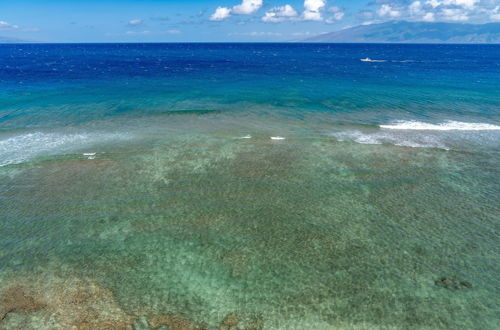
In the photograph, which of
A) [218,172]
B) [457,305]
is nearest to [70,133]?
[218,172]

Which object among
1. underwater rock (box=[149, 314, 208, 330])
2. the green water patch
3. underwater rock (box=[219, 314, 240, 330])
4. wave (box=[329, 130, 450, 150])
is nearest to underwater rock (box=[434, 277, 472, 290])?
the green water patch

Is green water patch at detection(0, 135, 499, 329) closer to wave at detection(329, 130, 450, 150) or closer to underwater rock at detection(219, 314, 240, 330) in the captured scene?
underwater rock at detection(219, 314, 240, 330)

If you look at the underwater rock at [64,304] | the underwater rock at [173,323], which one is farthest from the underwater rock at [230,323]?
the underwater rock at [64,304]

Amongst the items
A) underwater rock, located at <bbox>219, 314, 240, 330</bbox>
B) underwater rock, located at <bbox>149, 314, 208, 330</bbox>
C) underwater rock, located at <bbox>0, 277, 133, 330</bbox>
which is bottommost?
underwater rock, located at <bbox>219, 314, 240, 330</bbox>

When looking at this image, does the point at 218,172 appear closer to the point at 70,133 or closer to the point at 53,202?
the point at 53,202

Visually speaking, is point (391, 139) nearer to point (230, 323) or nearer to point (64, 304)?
point (230, 323)

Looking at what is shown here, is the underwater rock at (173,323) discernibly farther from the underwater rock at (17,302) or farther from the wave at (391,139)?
the wave at (391,139)
